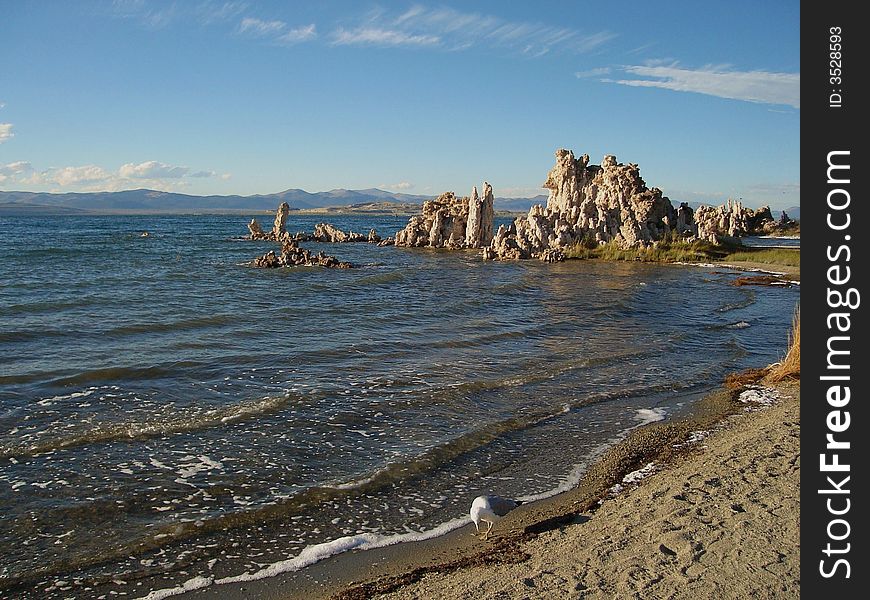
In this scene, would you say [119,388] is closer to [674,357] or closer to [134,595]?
[134,595]

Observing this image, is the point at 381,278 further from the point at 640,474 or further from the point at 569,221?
the point at 640,474

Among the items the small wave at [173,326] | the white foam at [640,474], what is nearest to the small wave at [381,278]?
the small wave at [173,326]

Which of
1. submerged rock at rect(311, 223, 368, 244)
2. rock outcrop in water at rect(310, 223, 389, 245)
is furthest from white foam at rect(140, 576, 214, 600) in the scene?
submerged rock at rect(311, 223, 368, 244)

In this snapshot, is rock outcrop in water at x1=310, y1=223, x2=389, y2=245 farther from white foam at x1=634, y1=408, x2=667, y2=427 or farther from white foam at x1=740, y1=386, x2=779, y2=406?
white foam at x1=634, y1=408, x2=667, y2=427

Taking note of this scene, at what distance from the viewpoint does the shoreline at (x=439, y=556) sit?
6.29 m

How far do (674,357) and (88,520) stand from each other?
13.8m

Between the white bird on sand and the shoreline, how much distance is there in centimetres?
18

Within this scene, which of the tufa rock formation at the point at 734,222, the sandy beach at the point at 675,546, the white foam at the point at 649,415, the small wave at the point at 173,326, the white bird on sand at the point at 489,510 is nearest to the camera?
the sandy beach at the point at 675,546

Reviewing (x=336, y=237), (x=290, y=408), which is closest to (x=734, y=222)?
(x=336, y=237)

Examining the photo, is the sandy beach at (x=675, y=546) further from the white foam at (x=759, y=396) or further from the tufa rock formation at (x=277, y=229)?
the tufa rock formation at (x=277, y=229)

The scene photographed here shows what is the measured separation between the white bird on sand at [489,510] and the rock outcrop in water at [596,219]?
40.6 meters

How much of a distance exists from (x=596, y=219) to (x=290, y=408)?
1702 inches

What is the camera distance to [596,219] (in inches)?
2026
